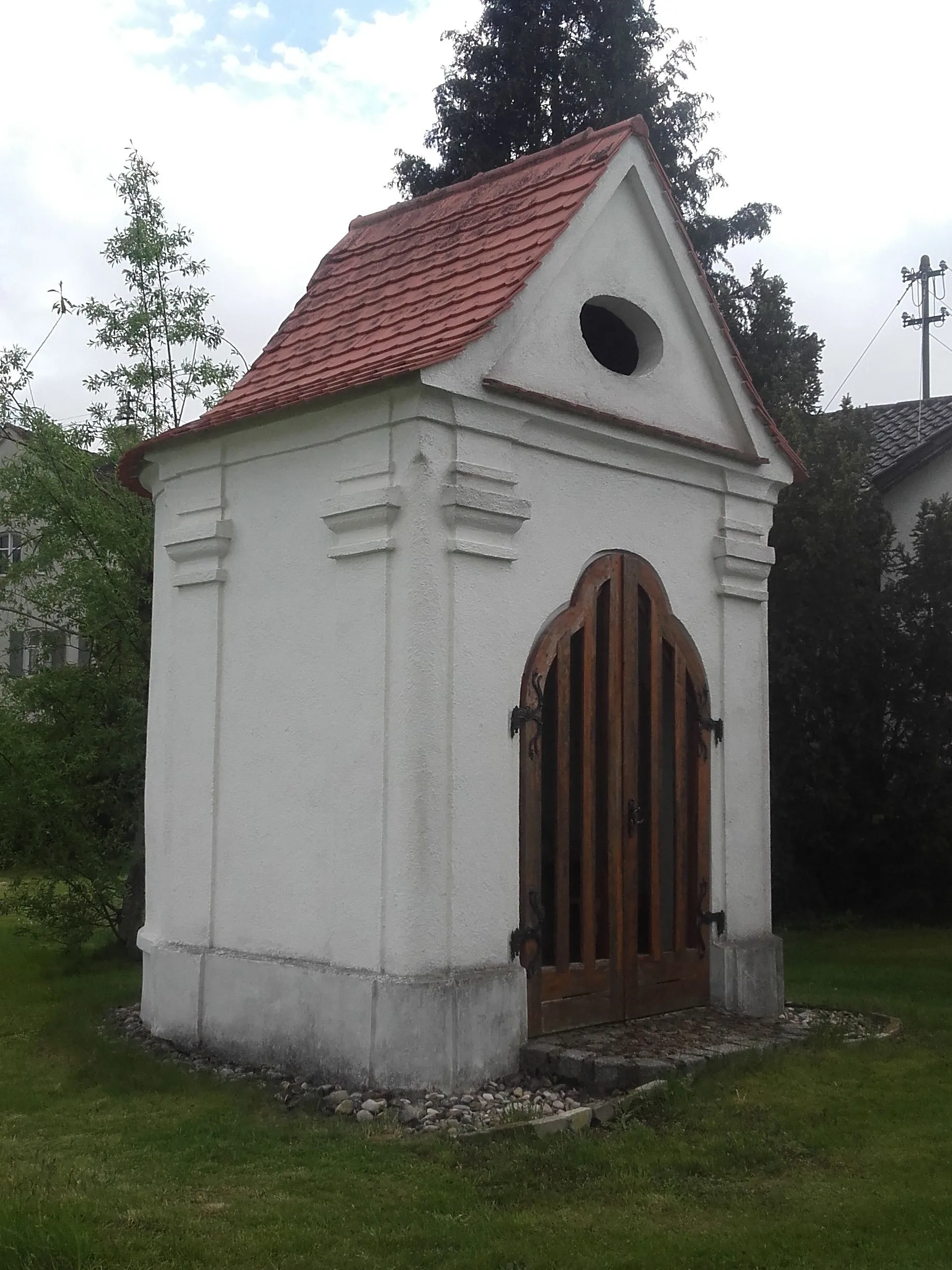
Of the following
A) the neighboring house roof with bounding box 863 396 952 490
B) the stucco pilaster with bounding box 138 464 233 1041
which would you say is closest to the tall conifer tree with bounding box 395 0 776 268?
the neighboring house roof with bounding box 863 396 952 490

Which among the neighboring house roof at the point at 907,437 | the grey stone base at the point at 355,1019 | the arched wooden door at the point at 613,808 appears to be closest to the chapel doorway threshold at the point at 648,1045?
the arched wooden door at the point at 613,808

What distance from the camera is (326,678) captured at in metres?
7.35

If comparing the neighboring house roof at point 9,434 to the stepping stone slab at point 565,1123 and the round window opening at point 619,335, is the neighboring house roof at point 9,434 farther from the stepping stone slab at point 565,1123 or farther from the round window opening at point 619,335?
the stepping stone slab at point 565,1123

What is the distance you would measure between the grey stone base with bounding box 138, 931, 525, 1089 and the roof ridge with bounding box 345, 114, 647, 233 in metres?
4.95

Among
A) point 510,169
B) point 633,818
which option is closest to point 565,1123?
point 633,818

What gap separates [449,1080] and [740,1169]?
1539mm

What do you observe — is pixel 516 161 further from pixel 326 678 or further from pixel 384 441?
pixel 326 678

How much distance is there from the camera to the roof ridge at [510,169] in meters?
8.30

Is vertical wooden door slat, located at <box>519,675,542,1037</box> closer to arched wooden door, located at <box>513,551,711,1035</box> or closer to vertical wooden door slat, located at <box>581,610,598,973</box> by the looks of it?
arched wooden door, located at <box>513,551,711,1035</box>

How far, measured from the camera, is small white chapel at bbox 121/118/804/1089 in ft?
22.7

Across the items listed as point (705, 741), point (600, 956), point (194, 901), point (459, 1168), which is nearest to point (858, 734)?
point (705, 741)

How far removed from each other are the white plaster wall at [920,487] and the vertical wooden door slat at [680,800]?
455 inches

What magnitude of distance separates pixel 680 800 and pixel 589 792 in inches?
35.4

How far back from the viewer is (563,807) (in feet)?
24.8
